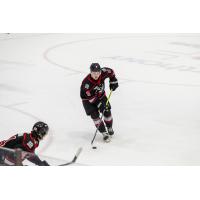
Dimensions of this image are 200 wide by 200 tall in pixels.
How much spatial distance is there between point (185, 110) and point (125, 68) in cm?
334

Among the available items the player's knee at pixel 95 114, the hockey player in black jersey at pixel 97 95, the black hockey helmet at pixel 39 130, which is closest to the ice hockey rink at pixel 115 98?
the hockey player in black jersey at pixel 97 95

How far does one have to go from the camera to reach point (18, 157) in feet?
17.1

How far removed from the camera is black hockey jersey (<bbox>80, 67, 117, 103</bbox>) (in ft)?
25.2

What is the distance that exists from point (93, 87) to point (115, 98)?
2.34 m

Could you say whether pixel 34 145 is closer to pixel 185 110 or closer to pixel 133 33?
pixel 185 110

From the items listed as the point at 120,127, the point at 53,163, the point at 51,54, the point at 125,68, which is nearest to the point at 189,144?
the point at 120,127

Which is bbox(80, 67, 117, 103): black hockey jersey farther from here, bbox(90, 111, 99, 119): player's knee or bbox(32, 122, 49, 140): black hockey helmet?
bbox(32, 122, 49, 140): black hockey helmet

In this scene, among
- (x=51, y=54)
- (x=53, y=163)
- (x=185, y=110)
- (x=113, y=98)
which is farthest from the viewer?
(x=51, y=54)

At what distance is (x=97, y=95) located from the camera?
7.81 m

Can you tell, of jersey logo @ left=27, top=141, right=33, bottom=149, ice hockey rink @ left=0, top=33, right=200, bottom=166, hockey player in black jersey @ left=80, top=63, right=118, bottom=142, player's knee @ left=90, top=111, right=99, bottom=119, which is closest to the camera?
jersey logo @ left=27, top=141, right=33, bottom=149

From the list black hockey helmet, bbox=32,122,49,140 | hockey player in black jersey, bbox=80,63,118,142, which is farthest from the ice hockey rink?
black hockey helmet, bbox=32,122,49,140

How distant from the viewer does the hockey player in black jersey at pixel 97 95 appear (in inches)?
303

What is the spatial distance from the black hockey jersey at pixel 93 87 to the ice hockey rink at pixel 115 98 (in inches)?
23.6

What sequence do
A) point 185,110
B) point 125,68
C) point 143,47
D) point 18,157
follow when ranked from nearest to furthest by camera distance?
1. point 18,157
2. point 185,110
3. point 125,68
4. point 143,47
